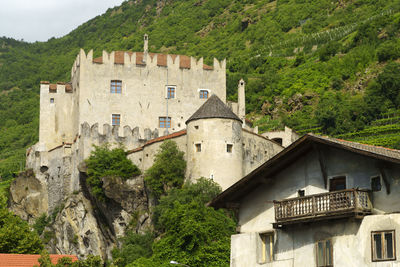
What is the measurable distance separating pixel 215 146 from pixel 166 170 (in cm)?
404

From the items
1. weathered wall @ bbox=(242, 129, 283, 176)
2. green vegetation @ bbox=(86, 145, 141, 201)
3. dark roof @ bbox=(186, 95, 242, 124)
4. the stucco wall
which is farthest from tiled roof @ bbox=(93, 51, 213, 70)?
the stucco wall

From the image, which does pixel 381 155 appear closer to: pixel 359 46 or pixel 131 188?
pixel 131 188

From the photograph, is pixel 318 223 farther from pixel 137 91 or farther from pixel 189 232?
pixel 137 91

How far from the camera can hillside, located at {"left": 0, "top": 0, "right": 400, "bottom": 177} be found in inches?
3895

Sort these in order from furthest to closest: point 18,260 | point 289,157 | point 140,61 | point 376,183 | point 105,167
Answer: point 140,61
point 105,167
point 18,260
point 289,157
point 376,183

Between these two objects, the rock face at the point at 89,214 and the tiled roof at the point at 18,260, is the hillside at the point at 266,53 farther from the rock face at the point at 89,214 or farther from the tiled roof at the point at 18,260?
the tiled roof at the point at 18,260

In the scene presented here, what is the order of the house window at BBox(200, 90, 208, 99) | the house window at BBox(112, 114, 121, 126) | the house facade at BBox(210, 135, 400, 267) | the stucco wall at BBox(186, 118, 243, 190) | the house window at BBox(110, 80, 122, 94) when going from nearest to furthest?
the house facade at BBox(210, 135, 400, 267) → the stucco wall at BBox(186, 118, 243, 190) → the house window at BBox(112, 114, 121, 126) → the house window at BBox(110, 80, 122, 94) → the house window at BBox(200, 90, 208, 99)

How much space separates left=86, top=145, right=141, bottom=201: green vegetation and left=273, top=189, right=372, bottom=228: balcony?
39.7m

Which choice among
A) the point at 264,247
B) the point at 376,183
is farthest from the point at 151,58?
the point at 376,183

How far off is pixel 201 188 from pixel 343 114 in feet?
129

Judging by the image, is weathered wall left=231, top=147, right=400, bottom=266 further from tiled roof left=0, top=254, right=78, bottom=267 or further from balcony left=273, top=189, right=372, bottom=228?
tiled roof left=0, top=254, right=78, bottom=267

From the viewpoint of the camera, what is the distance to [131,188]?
6438 centimetres

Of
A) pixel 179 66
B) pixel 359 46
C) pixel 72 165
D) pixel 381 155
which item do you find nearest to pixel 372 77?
pixel 359 46

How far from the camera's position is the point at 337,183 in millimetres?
25359
